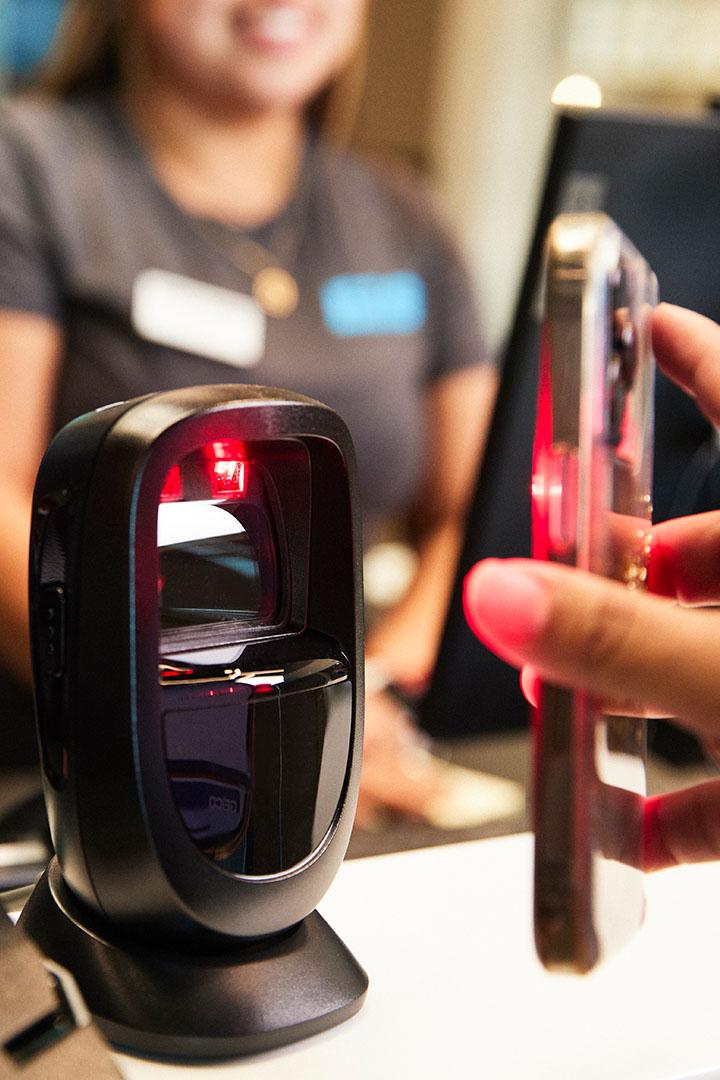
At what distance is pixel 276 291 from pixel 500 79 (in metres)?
1.84

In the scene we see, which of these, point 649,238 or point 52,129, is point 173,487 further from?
point 52,129

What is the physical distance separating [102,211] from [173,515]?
92cm

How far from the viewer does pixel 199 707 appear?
0.39 meters

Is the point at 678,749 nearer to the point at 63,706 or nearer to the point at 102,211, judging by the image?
the point at 63,706

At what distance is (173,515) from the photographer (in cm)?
39

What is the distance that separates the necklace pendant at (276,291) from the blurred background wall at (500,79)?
150 centimetres

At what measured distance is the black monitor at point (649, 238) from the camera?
24.4 inches

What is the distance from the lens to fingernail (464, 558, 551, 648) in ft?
0.94

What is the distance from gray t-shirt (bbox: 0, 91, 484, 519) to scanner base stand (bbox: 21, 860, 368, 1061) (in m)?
0.83

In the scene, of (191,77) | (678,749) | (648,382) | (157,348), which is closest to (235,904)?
(648,382)

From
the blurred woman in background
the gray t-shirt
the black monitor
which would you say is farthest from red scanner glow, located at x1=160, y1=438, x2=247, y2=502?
the gray t-shirt

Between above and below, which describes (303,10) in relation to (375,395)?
above

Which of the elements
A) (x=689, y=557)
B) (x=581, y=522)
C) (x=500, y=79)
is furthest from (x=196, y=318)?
(x=500, y=79)

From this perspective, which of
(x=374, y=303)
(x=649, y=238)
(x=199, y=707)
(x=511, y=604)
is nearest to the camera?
(x=511, y=604)
